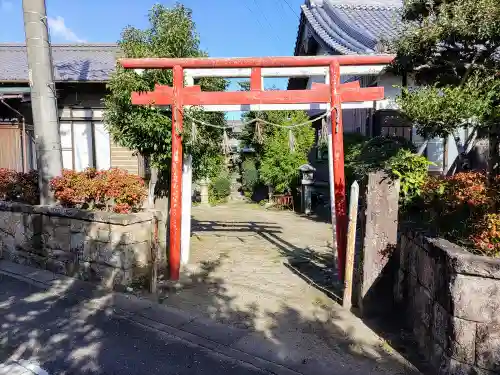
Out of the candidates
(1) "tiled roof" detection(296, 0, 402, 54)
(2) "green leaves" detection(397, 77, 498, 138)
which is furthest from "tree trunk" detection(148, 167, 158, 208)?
(1) "tiled roof" detection(296, 0, 402, 54)

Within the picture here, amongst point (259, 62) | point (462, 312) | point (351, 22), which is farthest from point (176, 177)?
point (351, 22)

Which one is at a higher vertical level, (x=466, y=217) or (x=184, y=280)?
(x=466, y=217)

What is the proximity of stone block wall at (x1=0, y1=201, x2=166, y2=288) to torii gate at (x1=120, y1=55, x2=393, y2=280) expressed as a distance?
620 mm

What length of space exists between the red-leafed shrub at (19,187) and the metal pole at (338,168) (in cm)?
571

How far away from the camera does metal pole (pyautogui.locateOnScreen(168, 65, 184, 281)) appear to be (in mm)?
6184

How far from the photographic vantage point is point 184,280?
642 centimetres

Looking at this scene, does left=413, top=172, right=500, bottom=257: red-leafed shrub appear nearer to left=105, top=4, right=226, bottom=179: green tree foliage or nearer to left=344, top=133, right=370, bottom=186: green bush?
left=344, top=133, right=370, bottom=186: green bush

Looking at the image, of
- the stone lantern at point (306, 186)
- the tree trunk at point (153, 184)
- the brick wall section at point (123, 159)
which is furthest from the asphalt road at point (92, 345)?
the stone lantern at point (306, 186)

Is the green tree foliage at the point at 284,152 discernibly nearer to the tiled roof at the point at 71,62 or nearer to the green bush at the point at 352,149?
the green bush at the point at 352,149

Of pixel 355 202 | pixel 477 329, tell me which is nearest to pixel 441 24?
pixel 355 202

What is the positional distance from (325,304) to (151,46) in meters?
5.23

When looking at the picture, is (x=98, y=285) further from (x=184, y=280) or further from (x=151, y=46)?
(x=151, y=46)

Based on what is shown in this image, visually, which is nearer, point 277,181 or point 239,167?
point 277,181

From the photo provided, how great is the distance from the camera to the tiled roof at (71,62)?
37.2 feet
